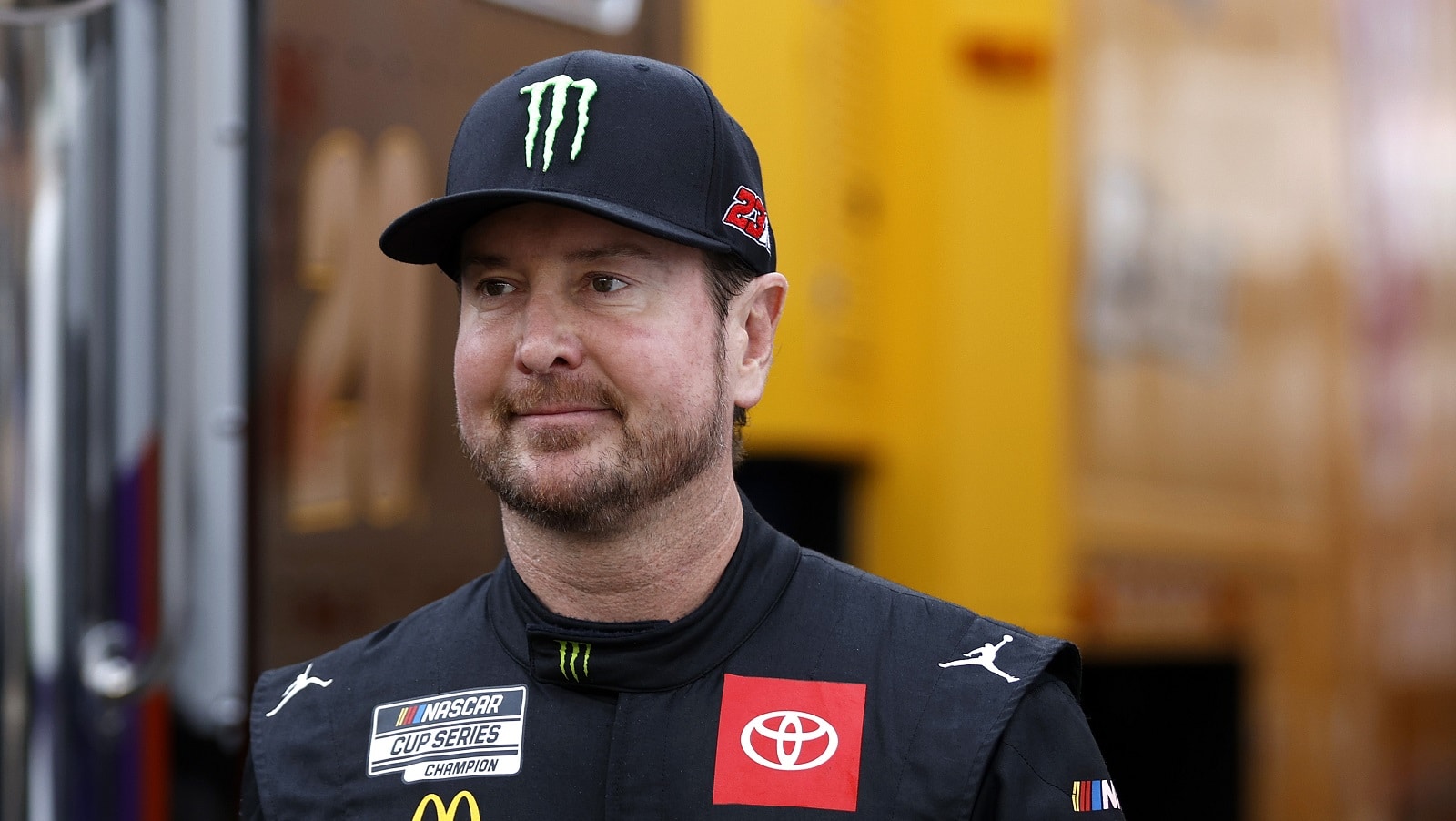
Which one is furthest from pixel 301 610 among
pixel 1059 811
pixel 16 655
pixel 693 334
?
pixel 1059 811

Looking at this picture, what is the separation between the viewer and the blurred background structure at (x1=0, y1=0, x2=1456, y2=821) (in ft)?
6.28

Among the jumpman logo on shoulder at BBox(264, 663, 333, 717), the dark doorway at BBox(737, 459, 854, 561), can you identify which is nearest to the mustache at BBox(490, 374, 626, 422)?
the jumpman logo on shoulder at BBox(264, 663, 333, 717)

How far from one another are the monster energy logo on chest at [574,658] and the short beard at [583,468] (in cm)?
9

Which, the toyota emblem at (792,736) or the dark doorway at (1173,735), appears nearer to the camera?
the toyota emblem at (792,736)

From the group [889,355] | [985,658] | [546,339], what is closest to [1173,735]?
[889,355]

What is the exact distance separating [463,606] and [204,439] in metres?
0.61

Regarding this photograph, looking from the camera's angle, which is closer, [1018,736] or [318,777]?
[1018,736]

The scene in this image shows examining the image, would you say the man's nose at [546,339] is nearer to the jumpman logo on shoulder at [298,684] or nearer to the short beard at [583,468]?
the short beard at [583,468]

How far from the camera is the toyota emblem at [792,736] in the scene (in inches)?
53.2

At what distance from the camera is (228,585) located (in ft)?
6.61

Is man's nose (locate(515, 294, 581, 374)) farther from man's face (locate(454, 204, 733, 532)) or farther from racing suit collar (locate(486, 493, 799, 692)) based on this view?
racing suit collar (locate(486, 493, 799, 692))

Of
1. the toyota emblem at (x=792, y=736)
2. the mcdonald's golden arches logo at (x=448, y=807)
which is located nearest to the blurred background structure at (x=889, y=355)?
the mcdonald's golden arches logo at (x=448, y=807)

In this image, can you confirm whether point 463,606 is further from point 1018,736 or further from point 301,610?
point 301,610

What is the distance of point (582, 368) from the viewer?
53.5 inches
